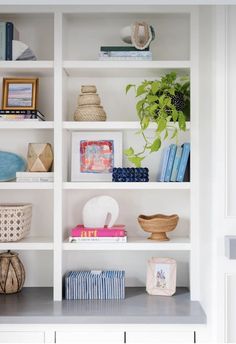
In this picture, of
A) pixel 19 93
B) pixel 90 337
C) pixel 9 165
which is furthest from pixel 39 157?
pixel 90 337

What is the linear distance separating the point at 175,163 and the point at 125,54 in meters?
0.69

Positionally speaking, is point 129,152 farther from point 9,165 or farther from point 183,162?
point 9,165

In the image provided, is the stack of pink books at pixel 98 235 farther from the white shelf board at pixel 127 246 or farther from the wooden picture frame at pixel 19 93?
the wooden picture frame at pixel 19 93

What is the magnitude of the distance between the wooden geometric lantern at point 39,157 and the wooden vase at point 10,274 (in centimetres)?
54

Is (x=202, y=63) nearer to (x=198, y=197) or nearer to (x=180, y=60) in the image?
(x=180, y=60)

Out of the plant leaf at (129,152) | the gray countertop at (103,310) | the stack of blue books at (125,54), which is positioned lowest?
the gray countertop at (103,310)

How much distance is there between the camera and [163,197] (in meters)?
2.98

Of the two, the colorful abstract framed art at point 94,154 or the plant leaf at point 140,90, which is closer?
the plant leaf at point 140,90

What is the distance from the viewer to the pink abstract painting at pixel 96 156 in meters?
2.89

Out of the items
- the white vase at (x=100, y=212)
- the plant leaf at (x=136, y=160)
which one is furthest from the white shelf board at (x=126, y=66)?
the white vase at (x=100, y=212)

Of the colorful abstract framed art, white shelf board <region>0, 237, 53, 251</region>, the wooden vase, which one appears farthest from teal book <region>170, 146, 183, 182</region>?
the wooden vase

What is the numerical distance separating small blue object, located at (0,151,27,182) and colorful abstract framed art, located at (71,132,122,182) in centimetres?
34

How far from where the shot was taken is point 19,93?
283 centimetres

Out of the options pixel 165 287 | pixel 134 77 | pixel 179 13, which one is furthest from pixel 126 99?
pixel 165 287
